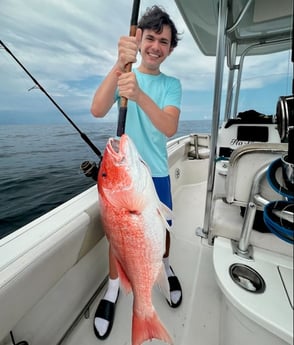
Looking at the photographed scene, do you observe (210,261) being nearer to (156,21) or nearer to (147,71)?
(147,71)

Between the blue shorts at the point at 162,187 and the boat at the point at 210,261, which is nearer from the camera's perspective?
the boat at the point at 210,261

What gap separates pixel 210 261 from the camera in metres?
1.49

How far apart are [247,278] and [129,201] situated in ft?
1.80

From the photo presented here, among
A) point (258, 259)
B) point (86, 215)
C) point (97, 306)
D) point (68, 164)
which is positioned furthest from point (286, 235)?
point (68, 164)

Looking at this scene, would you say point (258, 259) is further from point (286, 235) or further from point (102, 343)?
point (102, 343)

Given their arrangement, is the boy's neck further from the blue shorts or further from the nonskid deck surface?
the nonskid deck surface

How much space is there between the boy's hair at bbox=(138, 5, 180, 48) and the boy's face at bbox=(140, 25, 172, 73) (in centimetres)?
2

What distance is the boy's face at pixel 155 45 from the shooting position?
2.85 feet

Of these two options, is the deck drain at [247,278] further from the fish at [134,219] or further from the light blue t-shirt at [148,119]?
the light blue t-shirt at [148,119]

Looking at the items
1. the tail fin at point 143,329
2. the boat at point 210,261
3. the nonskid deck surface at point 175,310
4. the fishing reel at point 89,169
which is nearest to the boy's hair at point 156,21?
the boat at point 210,261

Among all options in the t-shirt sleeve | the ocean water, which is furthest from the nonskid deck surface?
the t-shirt sleeve

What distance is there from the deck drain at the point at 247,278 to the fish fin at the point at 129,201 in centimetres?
46

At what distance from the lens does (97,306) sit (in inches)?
45.3

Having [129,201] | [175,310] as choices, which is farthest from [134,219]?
[175,310]
